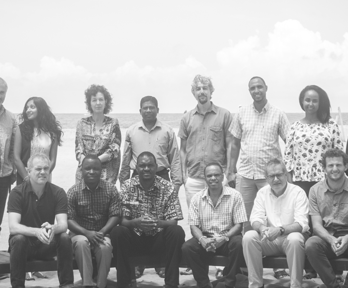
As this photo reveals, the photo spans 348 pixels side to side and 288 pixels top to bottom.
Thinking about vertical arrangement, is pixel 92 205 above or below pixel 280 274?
above

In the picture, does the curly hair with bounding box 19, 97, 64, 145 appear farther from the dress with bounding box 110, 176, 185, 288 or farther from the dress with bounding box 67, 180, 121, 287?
the dress with bounding box 110, 176, 185, 288

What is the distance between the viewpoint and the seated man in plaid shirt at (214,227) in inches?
207

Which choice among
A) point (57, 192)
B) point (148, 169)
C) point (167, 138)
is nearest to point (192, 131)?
point (167, 138)

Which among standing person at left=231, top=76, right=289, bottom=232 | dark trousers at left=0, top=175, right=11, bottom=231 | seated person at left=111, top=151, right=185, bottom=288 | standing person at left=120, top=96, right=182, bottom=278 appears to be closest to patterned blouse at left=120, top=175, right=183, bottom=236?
seated person at left=111, top=151, right=185, bottom=288

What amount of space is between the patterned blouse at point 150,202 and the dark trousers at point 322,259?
1.38m

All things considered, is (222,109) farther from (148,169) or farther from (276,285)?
(276,285)

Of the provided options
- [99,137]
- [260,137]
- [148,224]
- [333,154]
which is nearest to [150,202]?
[148,224]

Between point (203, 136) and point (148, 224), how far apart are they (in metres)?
1.40

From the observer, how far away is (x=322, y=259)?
4941mm

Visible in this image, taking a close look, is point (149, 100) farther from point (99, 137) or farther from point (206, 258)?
point (206, 258)

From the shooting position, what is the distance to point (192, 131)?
20.7 ft

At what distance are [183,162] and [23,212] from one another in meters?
1.99

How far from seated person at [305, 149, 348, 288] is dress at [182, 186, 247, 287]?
0.71 meters

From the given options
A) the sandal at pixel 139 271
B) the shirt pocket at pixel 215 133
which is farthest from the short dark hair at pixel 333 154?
the sandal at pixel 139 271
